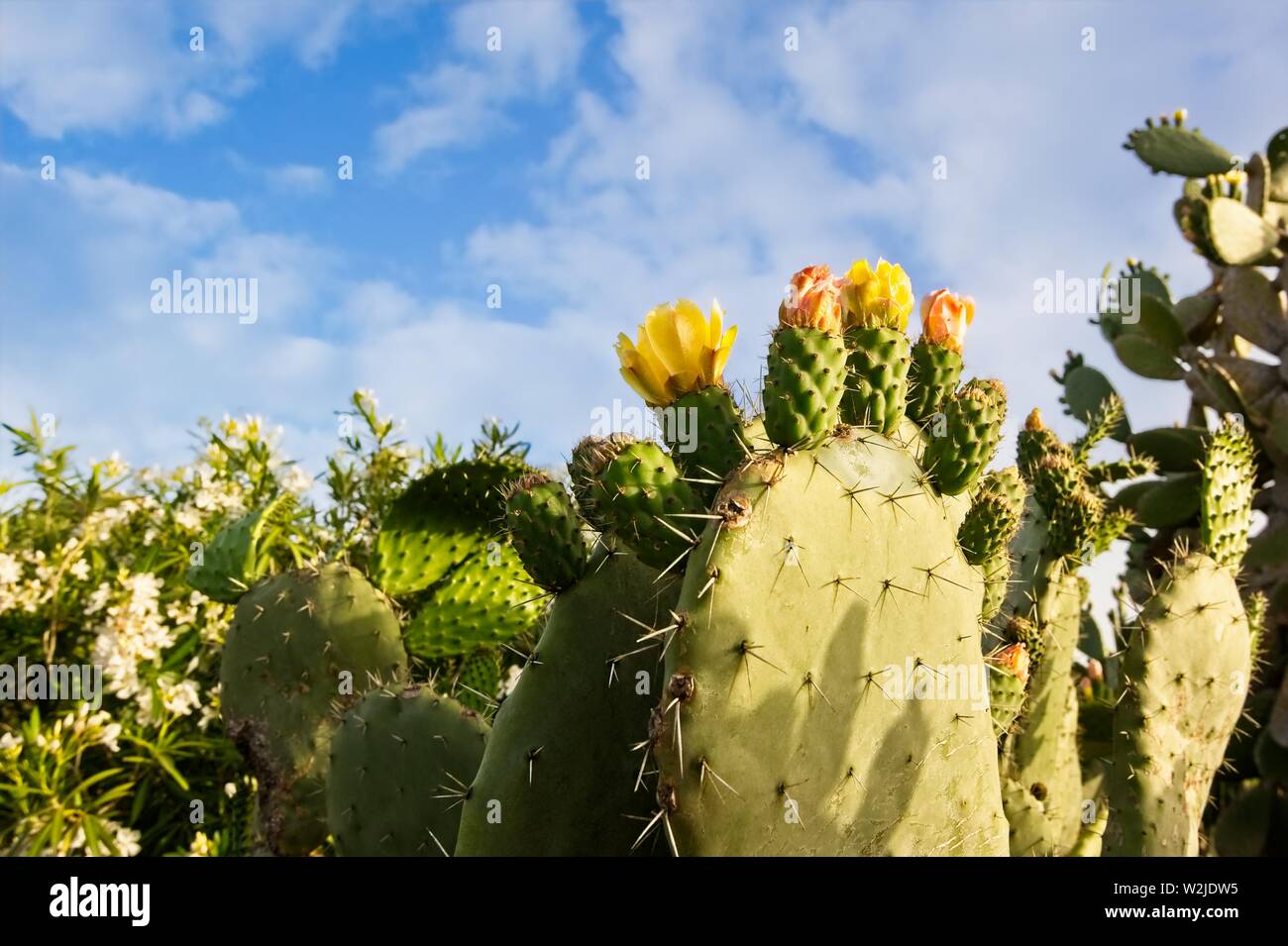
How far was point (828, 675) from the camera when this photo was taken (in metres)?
1.45

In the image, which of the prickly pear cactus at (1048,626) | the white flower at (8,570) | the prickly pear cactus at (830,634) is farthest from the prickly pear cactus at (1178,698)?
the white flower at (8,570)

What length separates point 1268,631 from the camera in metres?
4.41

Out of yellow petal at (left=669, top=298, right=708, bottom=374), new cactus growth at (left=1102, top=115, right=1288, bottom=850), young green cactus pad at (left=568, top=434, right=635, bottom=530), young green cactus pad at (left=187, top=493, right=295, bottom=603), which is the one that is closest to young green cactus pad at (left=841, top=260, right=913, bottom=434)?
yellow petal at (left=669, top=298, right=708, bottom=374)

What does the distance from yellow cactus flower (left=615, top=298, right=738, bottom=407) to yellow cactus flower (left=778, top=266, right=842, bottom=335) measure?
4.3 inches

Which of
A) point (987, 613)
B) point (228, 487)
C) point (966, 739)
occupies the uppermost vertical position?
point (228, 487)

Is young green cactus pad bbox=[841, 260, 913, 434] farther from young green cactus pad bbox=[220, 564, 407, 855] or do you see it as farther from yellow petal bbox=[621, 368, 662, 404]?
young green cactus pad bbox=[220, 564, 407, 855]

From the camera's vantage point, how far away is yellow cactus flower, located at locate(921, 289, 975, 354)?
6.07ft

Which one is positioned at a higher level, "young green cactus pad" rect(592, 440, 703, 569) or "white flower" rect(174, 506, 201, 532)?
"white flower" rect(174, 506, 201, 532)

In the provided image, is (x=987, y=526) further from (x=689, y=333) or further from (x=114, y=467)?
(x=114, y=467)

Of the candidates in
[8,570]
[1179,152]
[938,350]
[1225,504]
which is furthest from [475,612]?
[1179,152]

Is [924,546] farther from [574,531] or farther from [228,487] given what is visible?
[228,487]
